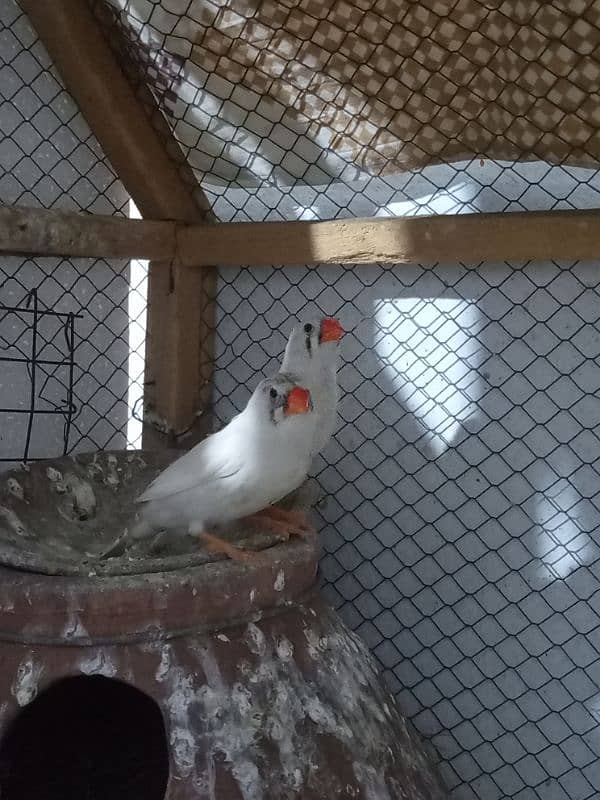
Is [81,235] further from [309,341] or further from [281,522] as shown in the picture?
[281,522]

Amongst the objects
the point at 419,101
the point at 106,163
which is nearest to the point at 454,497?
the point at 419,101

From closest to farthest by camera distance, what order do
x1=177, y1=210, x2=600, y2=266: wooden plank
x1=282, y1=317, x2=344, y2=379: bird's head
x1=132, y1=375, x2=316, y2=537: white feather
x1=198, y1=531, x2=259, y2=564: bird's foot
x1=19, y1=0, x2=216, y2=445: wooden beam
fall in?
x1=198, y1=531, x2=259, y2=564: bird's foot < x1=132, y1=375, x2=316, y2=537: white feather < x1=177, y1=210, x2=600, y2=266: wooden plank < x1=282, y1=317, x2=344, y2=379: bird's head < x1=19, y1=0, x2=216, y2=445: wooden beam

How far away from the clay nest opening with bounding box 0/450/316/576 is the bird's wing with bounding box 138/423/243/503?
0.12 meters

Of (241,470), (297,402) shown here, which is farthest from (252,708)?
(297,402)

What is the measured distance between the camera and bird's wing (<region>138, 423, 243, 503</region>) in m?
1.57

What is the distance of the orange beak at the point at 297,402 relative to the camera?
62.0 inches

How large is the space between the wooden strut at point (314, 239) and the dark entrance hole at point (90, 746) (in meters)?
0.90

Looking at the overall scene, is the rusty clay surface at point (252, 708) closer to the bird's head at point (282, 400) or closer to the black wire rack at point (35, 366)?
the bird's head at point (282, 400)

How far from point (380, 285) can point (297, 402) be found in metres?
0.61

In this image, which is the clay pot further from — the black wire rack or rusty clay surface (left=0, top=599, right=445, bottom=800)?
the black wire rack

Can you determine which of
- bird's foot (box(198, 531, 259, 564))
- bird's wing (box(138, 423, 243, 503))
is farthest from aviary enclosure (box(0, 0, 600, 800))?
bird's foot (box(198, 531, 259, 564))

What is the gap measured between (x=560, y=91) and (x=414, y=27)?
12.0 inches

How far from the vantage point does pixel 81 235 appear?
194 cm

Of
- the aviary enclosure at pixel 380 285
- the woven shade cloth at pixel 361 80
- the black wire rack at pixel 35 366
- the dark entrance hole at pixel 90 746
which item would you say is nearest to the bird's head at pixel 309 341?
the aviary enclosure at pixel 380 285
